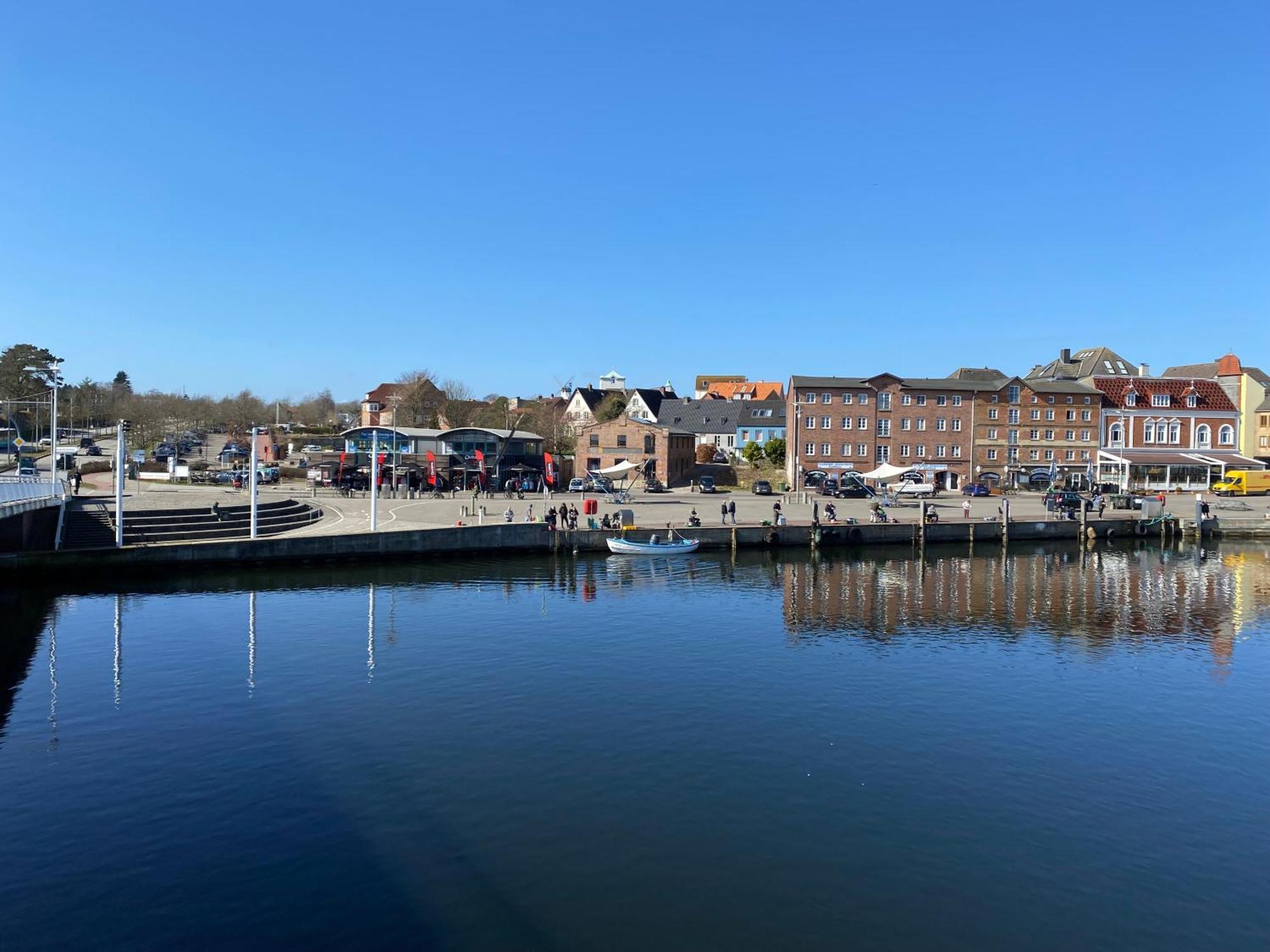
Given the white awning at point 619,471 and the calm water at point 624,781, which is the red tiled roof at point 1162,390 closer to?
the white awning at point 619,471

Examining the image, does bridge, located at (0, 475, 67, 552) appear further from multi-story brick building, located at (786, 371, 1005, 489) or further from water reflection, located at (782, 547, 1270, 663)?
multi-story brick building, located at (786, 371, 1005, 489)

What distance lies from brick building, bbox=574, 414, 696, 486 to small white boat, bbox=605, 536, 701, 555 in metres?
30.3

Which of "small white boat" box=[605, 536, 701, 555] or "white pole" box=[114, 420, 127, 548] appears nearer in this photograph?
"white pole" box=[114, 420, 127, 548]

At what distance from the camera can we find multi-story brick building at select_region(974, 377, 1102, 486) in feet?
281

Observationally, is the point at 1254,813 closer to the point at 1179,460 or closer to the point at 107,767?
the point at 107,767

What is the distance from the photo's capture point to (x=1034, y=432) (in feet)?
283

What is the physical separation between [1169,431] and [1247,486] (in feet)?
29.9

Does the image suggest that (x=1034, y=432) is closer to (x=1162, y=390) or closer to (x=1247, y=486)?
(x=1162, y=390)

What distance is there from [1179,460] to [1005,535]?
116 ft

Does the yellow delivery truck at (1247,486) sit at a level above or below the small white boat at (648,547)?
above

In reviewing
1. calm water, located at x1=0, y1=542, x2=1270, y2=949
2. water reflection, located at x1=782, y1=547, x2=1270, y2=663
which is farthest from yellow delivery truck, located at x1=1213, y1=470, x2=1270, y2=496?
calm water, located at x1=0, y1=542, x2=1270, y2=949

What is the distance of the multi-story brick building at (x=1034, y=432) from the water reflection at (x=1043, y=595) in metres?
28.5

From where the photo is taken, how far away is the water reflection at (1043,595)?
34.7m

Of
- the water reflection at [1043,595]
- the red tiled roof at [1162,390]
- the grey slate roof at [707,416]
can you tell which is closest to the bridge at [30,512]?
the water reflection at [1043,595]
